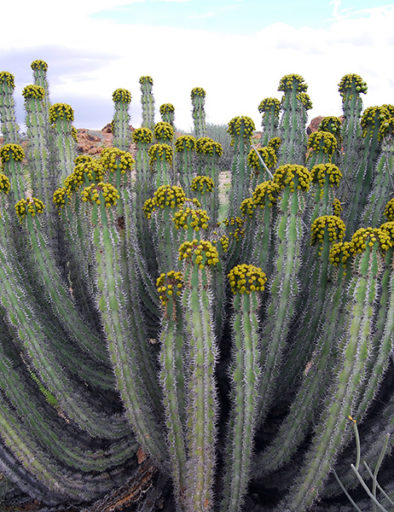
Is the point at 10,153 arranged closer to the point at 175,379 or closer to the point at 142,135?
the point at 142,135

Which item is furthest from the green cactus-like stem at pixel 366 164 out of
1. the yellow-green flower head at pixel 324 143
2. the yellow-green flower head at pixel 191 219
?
the yellow-green flower head at pixel 191 219

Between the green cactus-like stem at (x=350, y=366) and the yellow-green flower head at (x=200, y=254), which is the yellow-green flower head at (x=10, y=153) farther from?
the green cactus-like stem at (x=350, y=366)

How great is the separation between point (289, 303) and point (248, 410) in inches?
28.8

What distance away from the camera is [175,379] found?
2.67 metres

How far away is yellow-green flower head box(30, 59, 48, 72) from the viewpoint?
27.2 feet

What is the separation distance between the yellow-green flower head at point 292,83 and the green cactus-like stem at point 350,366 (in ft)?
9.11

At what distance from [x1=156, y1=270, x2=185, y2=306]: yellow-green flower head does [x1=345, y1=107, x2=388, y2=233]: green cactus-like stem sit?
7.16 ft

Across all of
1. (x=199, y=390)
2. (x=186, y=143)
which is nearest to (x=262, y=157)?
(x=186, y=143)

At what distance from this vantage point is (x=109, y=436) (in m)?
3.39

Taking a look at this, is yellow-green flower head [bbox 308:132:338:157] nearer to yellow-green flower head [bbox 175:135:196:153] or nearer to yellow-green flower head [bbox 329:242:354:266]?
yellow-green flower head [bbox 329:242:354:266]

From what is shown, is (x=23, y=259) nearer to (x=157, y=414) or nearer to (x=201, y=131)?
(x=157, y=414)

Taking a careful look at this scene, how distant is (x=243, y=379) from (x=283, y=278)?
2.33 ft

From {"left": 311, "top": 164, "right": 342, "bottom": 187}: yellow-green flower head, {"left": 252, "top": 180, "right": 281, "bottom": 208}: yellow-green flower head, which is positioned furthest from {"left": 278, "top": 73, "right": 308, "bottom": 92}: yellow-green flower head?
{"left": 252, "top": 180, "right": 281, "bottom": 208}: yellow-green flower head

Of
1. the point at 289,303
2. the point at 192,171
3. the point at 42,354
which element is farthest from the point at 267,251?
the point at 192,171
